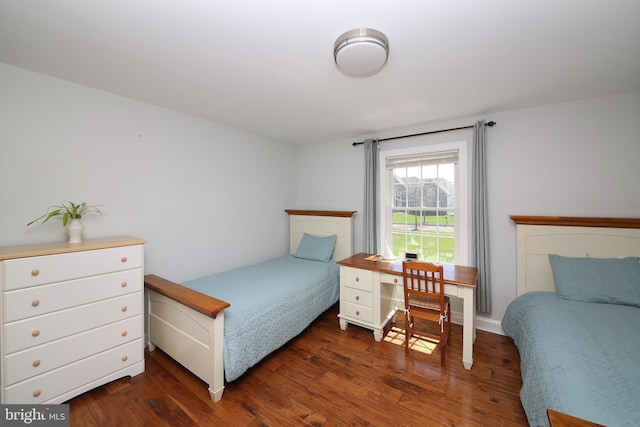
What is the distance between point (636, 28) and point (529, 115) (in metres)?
1.18

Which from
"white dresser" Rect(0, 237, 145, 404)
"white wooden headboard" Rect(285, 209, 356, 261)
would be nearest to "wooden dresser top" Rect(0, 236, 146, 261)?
"white dresser" Rect(0, 237, 145, 404)

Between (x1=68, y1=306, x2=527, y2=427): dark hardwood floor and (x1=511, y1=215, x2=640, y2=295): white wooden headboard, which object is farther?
(x1=511, y1=215, x2=640, y2=295): white wooden headboard

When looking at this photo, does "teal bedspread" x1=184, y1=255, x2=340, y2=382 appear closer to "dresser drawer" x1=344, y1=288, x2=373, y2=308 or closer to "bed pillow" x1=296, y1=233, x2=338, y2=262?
"bed pillow" x1=296, y1=233, x2=338, y2=262

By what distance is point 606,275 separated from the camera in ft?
6.64

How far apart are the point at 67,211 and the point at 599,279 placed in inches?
171

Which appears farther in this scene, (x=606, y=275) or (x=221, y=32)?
(x=606, y=275)

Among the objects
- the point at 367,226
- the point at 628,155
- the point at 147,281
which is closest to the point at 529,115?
the point at 628,155

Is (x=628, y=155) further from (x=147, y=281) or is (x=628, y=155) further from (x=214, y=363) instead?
(x=147, y=281)

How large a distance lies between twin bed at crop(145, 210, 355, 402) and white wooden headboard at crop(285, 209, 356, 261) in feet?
1.11

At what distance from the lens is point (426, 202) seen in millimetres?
3131

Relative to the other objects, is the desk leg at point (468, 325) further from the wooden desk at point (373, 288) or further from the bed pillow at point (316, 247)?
the bed pillow at point (316, 247)

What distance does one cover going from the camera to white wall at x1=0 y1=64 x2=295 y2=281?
1.79 metres

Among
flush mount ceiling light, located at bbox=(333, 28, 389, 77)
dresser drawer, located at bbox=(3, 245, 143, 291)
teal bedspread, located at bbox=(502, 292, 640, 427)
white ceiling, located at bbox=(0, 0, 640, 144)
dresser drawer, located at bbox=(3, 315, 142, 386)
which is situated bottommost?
dresser drawer, located at bbox=(3, 315, 142, 386)

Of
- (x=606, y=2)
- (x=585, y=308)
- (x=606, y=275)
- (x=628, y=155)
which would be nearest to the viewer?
(x=606, y=2)
